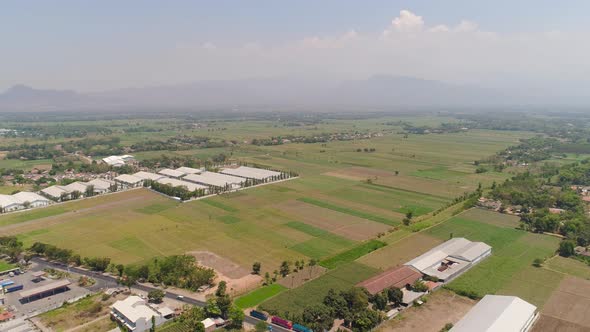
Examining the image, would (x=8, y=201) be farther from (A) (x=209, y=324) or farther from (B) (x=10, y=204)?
(A) (x=209, y=324)

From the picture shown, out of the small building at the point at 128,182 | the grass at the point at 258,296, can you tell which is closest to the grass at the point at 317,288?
the grass at the point at 258,296

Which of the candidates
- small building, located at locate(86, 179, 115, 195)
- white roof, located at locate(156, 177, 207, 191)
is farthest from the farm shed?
small building, located at locate(86, 179, 115, 195)

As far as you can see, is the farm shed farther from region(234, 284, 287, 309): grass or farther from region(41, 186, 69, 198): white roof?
region(41, 186, 69, 198): white roof

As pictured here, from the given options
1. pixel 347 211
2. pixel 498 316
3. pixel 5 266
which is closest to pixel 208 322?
pixel 498 316

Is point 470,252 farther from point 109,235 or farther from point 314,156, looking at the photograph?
point 314,156

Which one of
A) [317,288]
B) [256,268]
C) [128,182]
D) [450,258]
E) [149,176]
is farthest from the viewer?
[149,176]

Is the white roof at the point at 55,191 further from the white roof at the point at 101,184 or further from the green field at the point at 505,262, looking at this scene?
the green field at the point at 505,262

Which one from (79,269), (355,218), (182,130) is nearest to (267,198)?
(355,218)
